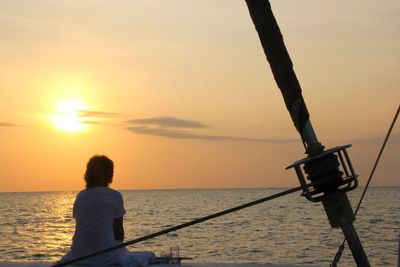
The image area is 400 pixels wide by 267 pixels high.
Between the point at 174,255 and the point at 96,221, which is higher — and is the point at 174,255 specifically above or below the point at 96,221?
below

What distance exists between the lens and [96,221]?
621 cm

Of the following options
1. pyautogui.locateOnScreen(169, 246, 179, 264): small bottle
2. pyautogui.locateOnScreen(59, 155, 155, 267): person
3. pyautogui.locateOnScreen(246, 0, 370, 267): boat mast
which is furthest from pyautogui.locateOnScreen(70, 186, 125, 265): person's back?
pyautogui.locateOnScreen(246, 0, 370, 267): boat mast

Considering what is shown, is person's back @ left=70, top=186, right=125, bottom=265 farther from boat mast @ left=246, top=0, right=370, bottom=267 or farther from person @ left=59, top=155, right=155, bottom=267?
boat mast @ left=246, top=0, right=370, bottom=267

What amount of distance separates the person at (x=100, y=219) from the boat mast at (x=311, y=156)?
286cm

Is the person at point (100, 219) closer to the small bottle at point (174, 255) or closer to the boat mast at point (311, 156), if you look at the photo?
the small bottle at point (174, 255)

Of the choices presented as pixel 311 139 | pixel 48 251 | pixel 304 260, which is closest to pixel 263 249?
pixel 304 260

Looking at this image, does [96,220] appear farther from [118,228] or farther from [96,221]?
[118,228]

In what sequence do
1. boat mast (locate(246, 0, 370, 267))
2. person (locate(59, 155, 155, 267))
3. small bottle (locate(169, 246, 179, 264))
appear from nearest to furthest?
boat mast (locate(246, 0, 370, 267)) → person (locate(59, 155, 155, 267)) → small bottle (locate(169, 246, 179, 264))

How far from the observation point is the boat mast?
354 cm

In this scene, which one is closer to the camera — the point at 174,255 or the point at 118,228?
the point at 118,228

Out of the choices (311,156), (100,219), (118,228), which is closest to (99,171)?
(100,219)

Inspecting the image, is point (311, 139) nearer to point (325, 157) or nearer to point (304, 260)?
point (325, 157)

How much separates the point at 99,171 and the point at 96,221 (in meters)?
0.50

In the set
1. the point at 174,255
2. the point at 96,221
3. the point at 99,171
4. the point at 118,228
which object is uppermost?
the point at 99,171
